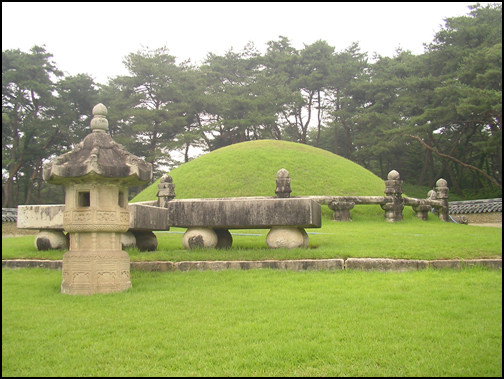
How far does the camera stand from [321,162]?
22.1 meters

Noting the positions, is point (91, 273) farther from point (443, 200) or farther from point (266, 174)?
point (443, 200)

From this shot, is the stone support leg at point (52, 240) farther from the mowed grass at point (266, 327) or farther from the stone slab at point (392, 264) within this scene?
the stone slab at point (392, 264)

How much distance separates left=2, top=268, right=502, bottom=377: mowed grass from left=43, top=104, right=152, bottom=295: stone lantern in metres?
0.29

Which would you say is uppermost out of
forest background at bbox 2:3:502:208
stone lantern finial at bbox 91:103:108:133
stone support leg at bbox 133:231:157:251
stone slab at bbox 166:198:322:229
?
forest background at bbox 2:3:502:208

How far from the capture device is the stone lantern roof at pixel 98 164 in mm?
5098

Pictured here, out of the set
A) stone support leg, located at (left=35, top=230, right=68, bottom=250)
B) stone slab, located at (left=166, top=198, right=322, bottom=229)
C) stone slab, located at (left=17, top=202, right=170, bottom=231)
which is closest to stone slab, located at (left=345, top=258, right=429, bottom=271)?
stone slab, located at (left=166, top=198, right=322, bottom=229)

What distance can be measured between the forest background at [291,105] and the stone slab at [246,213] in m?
18.1

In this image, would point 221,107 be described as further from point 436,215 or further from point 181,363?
point 181,363

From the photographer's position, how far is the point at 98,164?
5082mm

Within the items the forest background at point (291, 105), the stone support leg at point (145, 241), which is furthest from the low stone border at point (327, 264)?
the forest background at point (291, 105)

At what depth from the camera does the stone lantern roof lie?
201 inches

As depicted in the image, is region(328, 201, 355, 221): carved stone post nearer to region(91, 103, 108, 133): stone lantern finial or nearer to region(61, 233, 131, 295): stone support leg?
region(91, 103, 108, 133): stone lantern finial

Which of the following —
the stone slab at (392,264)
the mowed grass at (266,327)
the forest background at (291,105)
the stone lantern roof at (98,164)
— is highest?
the forest background at (291,105)

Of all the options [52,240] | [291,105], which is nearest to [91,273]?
[52,240]
